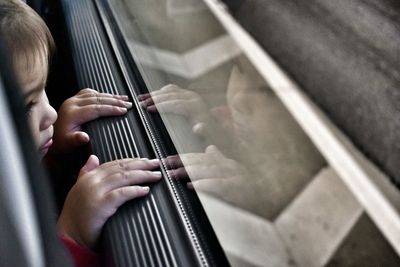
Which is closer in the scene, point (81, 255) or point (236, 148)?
→ point (81, 255)

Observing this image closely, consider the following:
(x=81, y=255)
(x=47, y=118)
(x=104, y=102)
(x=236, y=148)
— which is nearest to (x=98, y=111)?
(x=104, y=102)

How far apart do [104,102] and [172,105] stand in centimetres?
15

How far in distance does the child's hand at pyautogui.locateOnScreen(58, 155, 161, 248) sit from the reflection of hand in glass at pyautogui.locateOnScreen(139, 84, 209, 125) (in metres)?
0.18

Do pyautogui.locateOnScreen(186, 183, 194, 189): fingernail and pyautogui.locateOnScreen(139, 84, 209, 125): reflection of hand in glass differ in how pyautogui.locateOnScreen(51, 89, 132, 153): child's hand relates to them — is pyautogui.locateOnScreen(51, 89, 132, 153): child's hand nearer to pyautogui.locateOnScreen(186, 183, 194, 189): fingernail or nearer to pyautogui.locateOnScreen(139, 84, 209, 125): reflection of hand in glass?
pyautogui.locateOnScreen(139, 84, 209, 125): reflection of hand in glass

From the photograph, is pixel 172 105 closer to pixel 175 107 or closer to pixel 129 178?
pixel 175 107

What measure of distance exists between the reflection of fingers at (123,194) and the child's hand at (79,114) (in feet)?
0.52

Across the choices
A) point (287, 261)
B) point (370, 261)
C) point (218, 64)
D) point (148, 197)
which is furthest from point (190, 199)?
point (218, 64)

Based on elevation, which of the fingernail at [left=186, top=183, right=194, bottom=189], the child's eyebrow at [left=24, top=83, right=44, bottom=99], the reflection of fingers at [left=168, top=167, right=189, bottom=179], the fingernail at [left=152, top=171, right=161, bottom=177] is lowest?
the fingernail at [left=186, top=183, right=194, bottom=189]

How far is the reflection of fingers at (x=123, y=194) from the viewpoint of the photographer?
532mm

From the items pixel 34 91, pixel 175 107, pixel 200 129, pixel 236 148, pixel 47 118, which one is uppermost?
pixel 34 91

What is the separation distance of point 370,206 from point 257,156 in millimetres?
285

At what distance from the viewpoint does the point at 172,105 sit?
2.71ft

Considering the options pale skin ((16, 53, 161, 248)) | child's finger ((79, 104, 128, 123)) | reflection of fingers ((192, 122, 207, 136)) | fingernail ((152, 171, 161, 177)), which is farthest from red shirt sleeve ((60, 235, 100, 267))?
reflection of fingers ((192, 122, 207, 136))

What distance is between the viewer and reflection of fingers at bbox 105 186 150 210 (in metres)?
0.53
